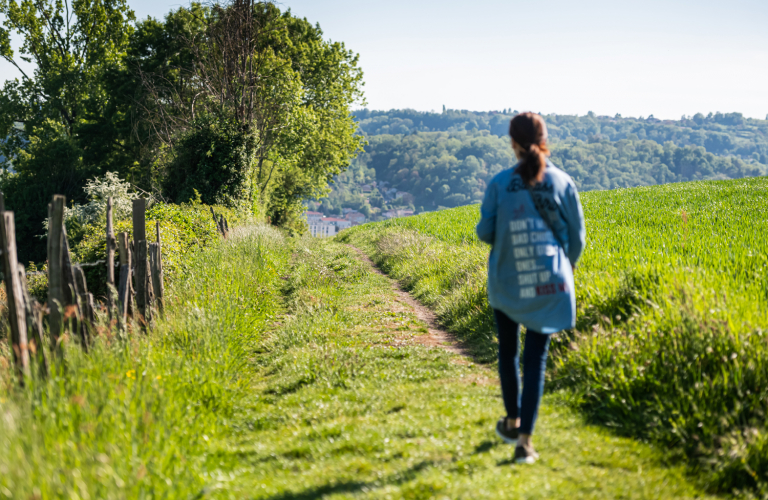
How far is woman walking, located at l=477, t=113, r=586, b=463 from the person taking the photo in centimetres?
324

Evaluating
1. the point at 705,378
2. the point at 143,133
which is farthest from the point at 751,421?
the point at 143,133

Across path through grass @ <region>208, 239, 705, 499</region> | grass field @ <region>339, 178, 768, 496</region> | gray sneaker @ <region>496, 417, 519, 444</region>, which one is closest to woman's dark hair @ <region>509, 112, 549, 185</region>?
gray sneaker @ <region>496, 417, 519, 444</region>

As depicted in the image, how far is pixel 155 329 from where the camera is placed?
19.4 ft

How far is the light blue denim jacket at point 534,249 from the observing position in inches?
128

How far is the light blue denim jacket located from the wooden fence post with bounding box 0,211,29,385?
336 centimetres

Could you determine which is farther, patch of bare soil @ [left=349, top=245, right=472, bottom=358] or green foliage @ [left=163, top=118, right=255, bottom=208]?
green foliage @ [left=163, top=118, right=255, bottom=208]

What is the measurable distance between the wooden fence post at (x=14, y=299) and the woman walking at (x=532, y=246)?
3357 millimetres

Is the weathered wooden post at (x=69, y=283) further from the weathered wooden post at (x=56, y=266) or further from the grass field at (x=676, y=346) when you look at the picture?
the grass field at (x=676, y=346)

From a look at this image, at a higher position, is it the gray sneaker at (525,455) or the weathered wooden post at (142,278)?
the weathered wooden post at (142,278)

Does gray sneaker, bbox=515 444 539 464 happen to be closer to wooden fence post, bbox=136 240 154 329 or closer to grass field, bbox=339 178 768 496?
grass field, bbox=339 178 768 496

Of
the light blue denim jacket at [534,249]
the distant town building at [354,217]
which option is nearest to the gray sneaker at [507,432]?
the light blue denim jacket at [534,249]

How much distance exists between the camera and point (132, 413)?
3408mm

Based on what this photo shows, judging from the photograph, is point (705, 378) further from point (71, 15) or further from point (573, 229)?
point (71, 15)

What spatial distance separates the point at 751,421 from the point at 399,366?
3500 mm
